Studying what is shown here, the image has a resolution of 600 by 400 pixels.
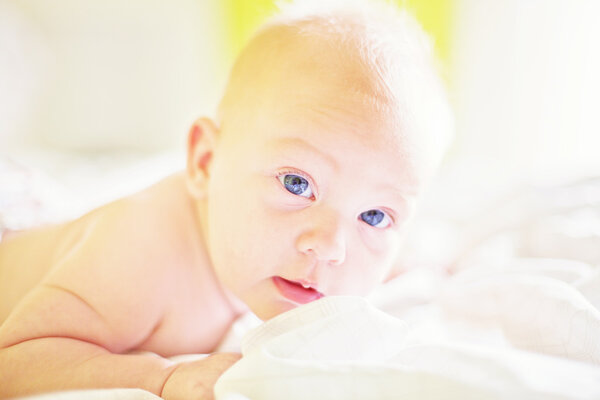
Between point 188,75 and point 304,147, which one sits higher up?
point 188,75

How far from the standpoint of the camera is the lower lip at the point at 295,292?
80cm

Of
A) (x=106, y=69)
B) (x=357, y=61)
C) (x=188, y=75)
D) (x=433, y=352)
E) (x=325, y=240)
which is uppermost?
(x=188, y=75)

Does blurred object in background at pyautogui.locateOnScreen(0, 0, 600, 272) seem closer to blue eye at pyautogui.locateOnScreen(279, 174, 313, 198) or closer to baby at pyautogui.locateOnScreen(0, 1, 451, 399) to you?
baby at pyautogui.locateOnScreen(0, 1, 451, 399)

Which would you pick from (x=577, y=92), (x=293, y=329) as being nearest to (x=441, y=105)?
(x=293, y=329)

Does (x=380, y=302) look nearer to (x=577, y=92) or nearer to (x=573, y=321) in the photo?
(x=573, y=321)

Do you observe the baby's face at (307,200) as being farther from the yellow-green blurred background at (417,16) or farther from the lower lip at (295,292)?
the yellow-green blurred background at (417,16)

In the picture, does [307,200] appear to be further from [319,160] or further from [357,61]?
[357,61]

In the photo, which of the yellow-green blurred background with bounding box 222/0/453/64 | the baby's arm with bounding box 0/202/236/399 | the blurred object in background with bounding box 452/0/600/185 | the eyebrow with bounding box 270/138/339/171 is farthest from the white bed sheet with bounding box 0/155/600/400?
the yellow-green blurred background with bounding box 222/0/453/64

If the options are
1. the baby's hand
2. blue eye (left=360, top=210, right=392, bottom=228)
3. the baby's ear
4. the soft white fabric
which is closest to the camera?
the soft white fabric

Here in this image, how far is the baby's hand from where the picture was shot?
2.03 ft

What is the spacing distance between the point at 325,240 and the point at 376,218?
14 cm

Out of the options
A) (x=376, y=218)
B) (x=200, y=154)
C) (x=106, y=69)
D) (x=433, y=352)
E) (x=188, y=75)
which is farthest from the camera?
(x=188, y=75)

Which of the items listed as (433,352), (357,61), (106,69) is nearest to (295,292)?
(433,352)

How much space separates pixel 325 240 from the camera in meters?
0.76
